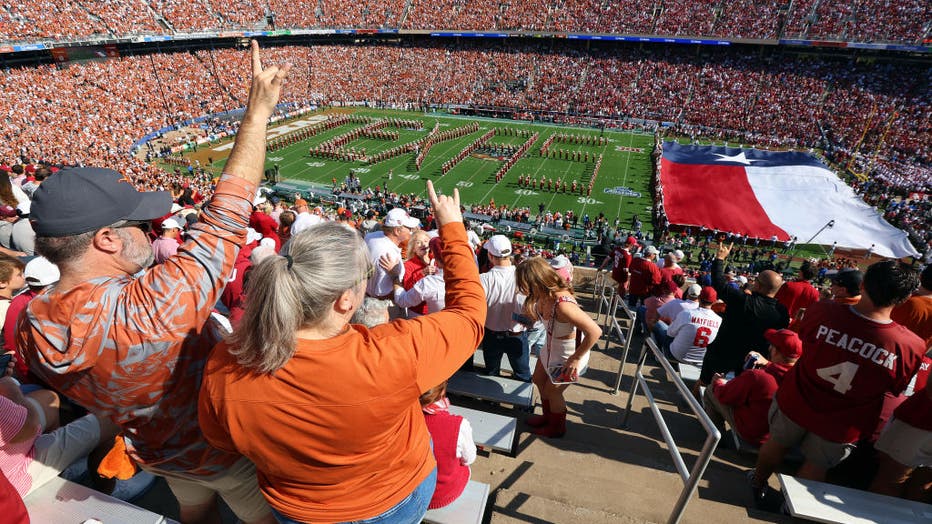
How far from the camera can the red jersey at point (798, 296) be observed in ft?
19.1

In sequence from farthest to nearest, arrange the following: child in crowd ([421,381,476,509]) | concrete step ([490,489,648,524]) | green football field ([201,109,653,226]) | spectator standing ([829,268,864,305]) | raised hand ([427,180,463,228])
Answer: green football field ([201,109,653,226]), spectator standing ([829,268,864,305]), concrete step ([490,489,648,524]), child in crowd ([421,381,476,509]), raised hand ([427,180,463,228])

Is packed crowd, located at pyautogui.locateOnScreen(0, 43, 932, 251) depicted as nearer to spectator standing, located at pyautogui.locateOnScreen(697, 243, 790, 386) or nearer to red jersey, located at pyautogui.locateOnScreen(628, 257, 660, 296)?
red jersey, located at pyautogui.locateOnScreen(628, 257, 660, 296)

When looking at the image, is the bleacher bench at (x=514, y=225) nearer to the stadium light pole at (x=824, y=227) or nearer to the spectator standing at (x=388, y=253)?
the stadium light pole at (x=824, y=227)

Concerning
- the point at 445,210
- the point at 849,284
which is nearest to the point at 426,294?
the point at 445,210

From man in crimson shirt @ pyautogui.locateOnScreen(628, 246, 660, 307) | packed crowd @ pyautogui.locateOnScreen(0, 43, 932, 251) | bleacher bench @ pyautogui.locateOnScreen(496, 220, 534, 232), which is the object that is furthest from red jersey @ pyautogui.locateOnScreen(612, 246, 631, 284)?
packed crowd @ pyautogui.locateOnScreen(0, 43, 932, 251)

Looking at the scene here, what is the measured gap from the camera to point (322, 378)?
130 cm

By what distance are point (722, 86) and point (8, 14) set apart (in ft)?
166

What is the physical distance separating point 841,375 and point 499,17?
5046cm

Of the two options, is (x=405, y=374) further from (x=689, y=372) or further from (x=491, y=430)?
(x=689, y=372)

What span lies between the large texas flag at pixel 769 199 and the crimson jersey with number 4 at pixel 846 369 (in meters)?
19.3

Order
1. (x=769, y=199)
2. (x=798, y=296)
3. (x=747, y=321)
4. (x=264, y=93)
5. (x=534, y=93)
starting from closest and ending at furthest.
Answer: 1. (x=264, y=93)
2. (x=747, y=321)
3. (x=798, y=296)
4. (x=769, y=199)
5. (x=534, y=93)

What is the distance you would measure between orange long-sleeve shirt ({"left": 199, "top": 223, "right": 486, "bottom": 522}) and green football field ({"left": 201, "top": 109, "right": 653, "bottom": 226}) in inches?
841

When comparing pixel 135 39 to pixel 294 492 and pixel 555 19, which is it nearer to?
pixel 555 19

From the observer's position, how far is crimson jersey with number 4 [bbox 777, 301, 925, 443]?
2914 millimetres
